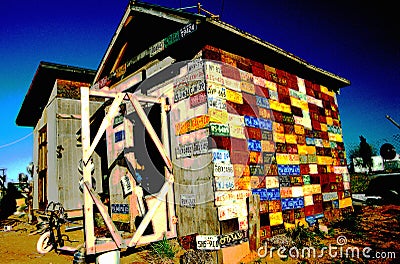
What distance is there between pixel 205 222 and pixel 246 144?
73.1 inches

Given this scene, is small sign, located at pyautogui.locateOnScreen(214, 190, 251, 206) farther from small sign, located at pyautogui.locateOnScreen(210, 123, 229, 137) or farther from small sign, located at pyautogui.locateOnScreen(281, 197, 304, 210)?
small sign, located at pyautogui.locateOnScreen(281, 197, 304, 210)

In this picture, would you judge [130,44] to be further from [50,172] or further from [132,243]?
[50,172]

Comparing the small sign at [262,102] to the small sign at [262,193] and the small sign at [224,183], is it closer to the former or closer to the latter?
the small sign at [262,193]

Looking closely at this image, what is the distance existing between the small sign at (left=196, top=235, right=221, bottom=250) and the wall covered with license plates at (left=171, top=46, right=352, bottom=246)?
0.38 meters

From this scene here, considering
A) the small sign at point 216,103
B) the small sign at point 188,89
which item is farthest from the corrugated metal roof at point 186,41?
the small sign at point 216,103

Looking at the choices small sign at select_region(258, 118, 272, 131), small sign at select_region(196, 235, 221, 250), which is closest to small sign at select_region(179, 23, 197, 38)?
small sign at select_region(258, 118, 272, 131)

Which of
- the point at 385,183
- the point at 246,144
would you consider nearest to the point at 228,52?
the point at 246,144

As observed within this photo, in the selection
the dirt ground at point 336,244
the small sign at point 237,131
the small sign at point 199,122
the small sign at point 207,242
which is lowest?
the dirt ground at point 336,244

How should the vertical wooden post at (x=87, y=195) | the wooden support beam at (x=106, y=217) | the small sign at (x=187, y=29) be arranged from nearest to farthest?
the vertical wooden post at (x=87, y=195)
the wooden support beam at (x=106, y=217)
the small sign at (x=187, y=29)

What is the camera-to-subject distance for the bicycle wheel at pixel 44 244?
6.98 m

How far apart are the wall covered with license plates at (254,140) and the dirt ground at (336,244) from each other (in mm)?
818

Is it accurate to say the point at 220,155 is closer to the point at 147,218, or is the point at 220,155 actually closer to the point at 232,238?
the point at 232,238

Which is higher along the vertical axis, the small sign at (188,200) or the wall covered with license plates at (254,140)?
the wall covered with license plates at (254,140)

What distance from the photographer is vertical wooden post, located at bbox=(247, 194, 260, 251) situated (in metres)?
5.59
